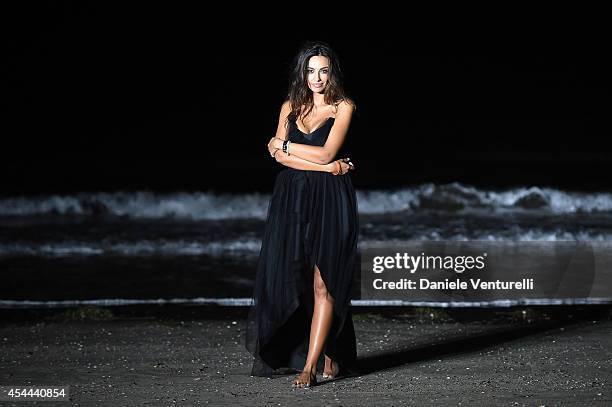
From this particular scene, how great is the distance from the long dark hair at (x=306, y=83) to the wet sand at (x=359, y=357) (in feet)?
4.88

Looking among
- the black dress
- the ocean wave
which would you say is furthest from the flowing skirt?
the ocean wave

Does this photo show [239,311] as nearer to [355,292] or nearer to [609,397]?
[355,292]

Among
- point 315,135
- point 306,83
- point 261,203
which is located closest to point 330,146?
point 315,135

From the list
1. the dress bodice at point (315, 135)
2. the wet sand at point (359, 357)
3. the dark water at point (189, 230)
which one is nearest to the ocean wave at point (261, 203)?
the dark water at point (189, 230)

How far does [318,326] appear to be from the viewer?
5312mm

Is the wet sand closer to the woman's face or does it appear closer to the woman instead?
the woman

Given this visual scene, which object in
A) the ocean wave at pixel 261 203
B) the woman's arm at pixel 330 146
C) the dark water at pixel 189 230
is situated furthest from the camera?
the ocean wave at pixel 261 203

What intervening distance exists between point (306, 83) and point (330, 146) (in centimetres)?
38

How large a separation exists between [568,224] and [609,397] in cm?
1251

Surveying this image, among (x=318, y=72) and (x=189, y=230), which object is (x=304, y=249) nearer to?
(x=318, y=72)

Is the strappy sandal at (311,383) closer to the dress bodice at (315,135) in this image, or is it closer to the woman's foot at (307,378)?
the woman's foot at (307,378)

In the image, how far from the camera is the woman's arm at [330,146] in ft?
17.2

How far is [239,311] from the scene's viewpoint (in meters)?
8.17

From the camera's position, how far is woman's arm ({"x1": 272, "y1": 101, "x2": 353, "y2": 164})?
17.2 feet
